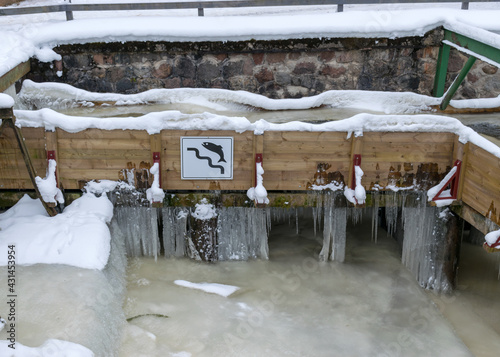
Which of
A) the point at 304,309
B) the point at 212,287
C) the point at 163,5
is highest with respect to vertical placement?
the point at 163,5

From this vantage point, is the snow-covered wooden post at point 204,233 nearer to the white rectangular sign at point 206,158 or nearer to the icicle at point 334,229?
the white rectangular sign at point 206,158

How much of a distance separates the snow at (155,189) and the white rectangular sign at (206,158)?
270 mm

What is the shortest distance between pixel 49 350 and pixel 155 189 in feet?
7.31

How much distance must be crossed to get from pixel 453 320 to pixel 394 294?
721 millimetres

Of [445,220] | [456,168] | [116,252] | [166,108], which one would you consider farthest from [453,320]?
[166,108]

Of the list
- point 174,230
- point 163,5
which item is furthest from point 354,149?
point 163,5

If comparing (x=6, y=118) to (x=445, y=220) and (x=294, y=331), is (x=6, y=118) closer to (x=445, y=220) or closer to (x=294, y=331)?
(x=294, y=331)

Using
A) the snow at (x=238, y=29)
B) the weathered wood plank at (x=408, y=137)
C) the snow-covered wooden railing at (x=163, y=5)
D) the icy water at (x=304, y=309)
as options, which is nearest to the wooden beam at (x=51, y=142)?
the icy water at (x=304, y=309)

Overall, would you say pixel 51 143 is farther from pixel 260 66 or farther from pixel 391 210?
pixel 391 210

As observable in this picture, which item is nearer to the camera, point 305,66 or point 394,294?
point 394,294

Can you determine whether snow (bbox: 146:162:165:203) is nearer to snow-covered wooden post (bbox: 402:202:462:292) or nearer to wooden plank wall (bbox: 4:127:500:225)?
wooden plank wall (bbox: 4:127:500:225)

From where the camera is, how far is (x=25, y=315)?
15.0 feet

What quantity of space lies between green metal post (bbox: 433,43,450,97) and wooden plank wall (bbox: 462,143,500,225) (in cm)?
246

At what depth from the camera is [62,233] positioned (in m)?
5.60
